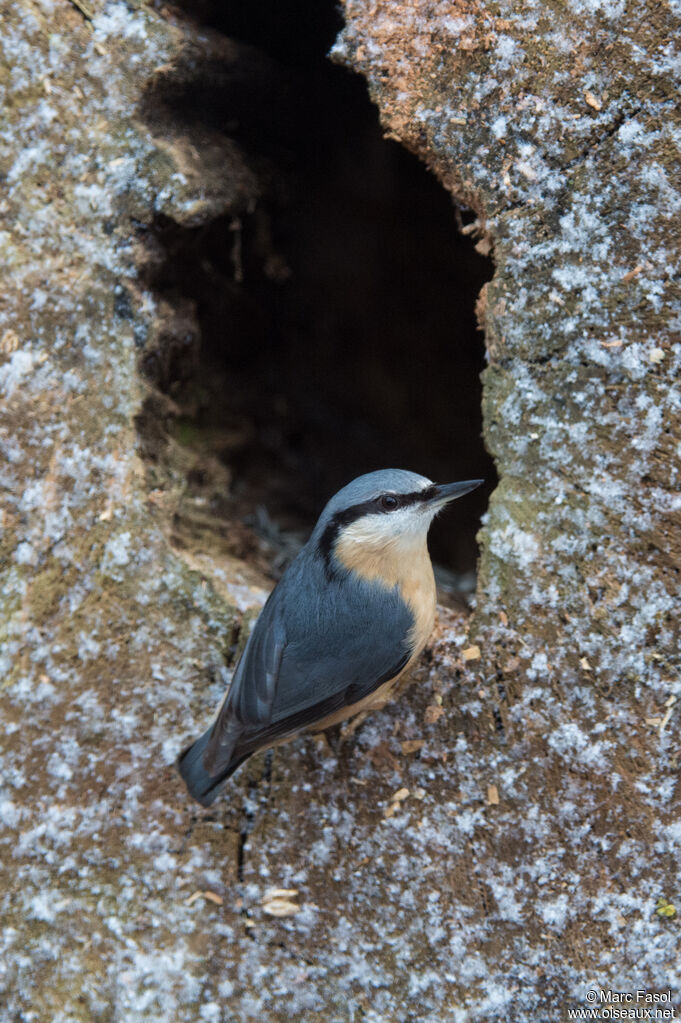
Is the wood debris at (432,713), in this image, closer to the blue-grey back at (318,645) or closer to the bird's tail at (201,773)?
the blue-grey back at (318,645)

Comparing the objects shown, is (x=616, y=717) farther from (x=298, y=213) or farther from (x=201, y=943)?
(x=298, y=213)

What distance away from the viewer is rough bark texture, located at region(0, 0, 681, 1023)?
1.73 m

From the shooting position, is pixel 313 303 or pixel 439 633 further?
pixel 313 303

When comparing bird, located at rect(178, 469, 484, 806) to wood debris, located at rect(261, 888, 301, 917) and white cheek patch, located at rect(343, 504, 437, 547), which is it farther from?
wood debris, located at rect(261, 888, 301, 917)

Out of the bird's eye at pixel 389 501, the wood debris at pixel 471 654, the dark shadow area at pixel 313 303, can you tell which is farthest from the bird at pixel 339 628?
the dark shadow area at pixel 313 303

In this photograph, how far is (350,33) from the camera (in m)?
1.84

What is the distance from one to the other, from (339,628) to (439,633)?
0.25 m

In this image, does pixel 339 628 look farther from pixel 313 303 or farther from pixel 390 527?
pixel 313 303

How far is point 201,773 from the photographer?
182 cm

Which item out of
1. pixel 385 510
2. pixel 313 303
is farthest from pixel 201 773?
pixel 313 303

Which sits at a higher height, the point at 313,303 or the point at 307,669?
the point at 313,303

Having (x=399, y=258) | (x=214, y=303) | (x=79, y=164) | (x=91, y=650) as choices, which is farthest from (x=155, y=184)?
(x=399, y=258)

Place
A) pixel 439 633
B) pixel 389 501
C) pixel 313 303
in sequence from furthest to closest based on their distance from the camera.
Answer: pixel 313 303, pixel 439 633, pixel 389 501

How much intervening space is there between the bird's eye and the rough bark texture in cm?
26
